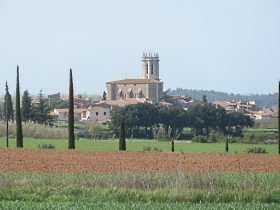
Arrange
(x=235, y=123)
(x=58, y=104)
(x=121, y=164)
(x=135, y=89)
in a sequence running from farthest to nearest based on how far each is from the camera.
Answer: (x=135, y=89) < (x=58, y=104) < (x=235, y=123) < (x=121, y=164)

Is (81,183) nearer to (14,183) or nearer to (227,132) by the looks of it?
(14,183)

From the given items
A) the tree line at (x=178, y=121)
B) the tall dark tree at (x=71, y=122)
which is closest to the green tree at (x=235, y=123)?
the tree line at (x=178, y=121)

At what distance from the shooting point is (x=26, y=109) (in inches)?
4141

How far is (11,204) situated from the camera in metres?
19.2

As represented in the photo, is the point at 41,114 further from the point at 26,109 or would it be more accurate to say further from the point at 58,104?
the point at 58,104

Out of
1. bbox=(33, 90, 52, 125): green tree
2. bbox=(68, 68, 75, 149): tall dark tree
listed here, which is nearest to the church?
bbox=(33, 90, 52, 125): green tree

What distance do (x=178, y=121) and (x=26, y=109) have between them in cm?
2087

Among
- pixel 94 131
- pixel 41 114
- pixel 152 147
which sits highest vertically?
pixel 41 114

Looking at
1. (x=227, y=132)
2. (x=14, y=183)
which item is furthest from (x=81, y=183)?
(x=227, y=132)

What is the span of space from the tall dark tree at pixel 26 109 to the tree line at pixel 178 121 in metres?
11.7

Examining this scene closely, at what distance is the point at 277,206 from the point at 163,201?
3.36m

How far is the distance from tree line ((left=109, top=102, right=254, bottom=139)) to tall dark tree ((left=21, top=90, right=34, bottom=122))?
38.4 feet

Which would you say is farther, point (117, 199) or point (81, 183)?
point (81, 183)

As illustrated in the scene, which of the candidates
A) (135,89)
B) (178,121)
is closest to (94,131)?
(178,121)
